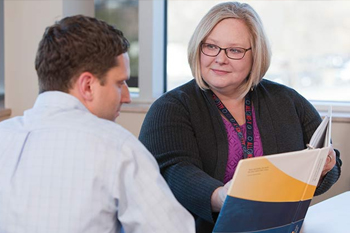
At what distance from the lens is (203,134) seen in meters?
1.99

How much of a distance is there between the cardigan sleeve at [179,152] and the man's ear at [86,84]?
61cm

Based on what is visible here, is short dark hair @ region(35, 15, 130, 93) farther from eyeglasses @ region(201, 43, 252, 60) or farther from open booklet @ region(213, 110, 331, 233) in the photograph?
eyeglasses @ region(201, 43, 252, 60)

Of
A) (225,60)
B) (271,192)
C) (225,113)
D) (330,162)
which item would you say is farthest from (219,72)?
(271,192)

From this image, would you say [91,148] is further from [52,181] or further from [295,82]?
[295,82]

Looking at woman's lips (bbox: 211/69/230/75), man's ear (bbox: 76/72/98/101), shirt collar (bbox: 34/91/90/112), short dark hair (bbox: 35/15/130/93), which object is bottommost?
woman's lips (bbox: 211/69/230/75)

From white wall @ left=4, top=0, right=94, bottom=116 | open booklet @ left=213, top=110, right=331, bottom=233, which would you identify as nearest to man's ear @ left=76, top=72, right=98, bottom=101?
open booklet @ left=213, top=110, right=331, bottom=233

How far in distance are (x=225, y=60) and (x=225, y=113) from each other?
0.65ft

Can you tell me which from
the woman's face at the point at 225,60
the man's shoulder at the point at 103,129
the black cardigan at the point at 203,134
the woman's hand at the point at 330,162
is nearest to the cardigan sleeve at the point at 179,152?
the black cardigan at the point at 203,134

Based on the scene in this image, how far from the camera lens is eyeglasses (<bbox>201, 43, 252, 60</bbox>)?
2041 millimetres

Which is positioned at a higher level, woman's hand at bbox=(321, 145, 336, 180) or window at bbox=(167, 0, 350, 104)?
window at bbox=(167, 0, 350, 104)

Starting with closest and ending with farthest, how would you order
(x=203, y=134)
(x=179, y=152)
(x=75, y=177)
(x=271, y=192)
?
(x=75, y=177), (x=271, y=192), (x=179, y=152), (x=203, y=134)

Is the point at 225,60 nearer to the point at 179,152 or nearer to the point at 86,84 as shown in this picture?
the point at 179,152

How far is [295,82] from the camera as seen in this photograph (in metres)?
3.18

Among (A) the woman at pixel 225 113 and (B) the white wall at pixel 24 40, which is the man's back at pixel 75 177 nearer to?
(A) the woman at pixel 225 113
